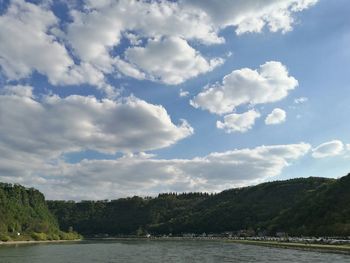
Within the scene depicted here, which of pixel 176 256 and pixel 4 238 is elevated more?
pixel 4 238

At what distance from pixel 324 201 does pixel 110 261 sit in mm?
99846

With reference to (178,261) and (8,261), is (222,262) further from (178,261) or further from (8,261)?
(8,261)

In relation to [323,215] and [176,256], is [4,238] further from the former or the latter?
[176,256]

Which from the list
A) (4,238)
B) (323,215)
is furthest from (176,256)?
(4,238)

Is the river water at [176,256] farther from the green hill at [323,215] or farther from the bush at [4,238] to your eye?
the bush at [4,238]

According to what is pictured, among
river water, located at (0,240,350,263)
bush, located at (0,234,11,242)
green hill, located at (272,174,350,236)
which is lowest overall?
river water, located at (0,240,350,263)

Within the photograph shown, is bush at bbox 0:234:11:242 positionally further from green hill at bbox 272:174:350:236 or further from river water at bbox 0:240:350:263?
green hill at bbox 272:174:350:236

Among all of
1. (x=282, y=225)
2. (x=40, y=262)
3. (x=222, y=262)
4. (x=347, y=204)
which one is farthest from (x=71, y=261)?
(x=282, y=225)

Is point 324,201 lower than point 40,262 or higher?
higher

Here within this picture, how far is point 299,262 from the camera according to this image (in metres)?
69.7

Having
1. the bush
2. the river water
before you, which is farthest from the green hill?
the bush

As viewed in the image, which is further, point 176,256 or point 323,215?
point 323,215

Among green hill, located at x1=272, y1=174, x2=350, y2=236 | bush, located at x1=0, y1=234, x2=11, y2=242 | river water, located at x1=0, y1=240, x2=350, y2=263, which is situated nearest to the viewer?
river water, located at x1=0, y1=240, x2=350, y2=263

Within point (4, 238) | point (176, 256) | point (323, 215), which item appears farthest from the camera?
point (4, 238)
